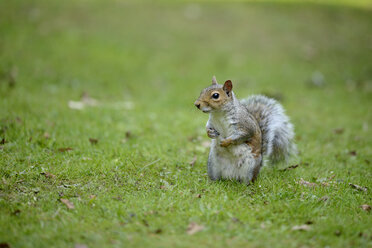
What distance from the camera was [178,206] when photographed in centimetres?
295

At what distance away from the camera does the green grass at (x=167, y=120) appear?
8.87 feet

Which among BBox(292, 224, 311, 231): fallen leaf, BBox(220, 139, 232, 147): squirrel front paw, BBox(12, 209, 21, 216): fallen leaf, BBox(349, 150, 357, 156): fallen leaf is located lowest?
BBox(12, 209, 21, 216): fallen leaf

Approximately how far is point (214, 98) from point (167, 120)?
267 cm

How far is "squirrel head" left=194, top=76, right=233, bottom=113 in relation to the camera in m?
3.23

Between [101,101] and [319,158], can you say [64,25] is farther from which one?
[319,158]

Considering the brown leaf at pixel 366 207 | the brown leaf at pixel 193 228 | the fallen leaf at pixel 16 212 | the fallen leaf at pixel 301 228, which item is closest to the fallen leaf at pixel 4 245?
the fallen leaf at pixel 16 212

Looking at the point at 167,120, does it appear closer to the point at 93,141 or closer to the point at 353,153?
the point at 93,141

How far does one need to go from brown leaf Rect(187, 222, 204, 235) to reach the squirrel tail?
1.27m

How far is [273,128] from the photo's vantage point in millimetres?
3680

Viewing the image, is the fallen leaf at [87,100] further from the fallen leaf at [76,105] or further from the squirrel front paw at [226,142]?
the squirrel front paw at [226,142]

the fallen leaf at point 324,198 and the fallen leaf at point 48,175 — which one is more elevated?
the fallen leaf at point 324,198

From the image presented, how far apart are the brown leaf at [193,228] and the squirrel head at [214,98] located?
103cm

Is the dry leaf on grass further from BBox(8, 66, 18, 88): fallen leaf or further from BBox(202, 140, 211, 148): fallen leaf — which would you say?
BBox(8, 66, 18, 88): fallen leaf

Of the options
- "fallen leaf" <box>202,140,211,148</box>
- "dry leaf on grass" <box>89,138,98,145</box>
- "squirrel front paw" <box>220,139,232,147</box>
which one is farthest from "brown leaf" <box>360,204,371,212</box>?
"dry leaf on grass" <box>89,138,98,145</box>
